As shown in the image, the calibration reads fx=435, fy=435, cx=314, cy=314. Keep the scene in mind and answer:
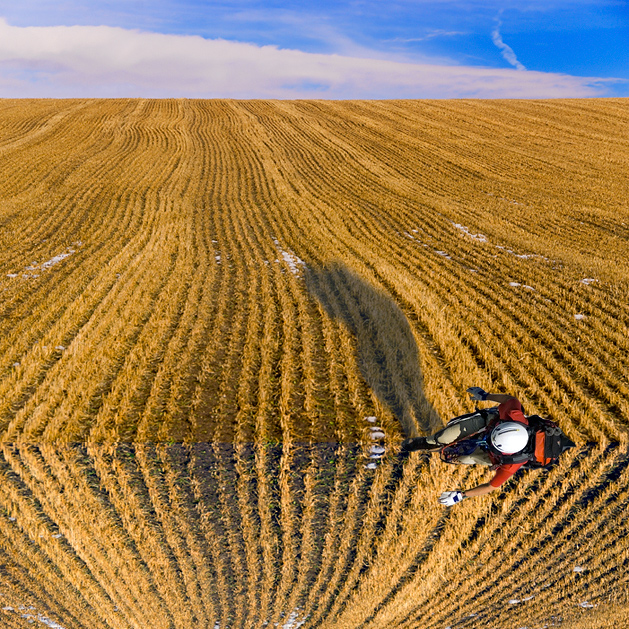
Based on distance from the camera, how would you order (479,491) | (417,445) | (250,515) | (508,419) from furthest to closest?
(250,515) < (417,445) < (479,491) < (508,419)

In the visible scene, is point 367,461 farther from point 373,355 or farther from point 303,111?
point 303,111

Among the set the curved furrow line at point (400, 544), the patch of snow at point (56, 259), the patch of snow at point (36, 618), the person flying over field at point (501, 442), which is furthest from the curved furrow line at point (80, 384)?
the person flying over field at point (501, 442)

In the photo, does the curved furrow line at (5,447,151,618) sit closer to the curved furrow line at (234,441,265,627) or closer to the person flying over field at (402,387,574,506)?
the curved furrow line at (234,441,265,627)

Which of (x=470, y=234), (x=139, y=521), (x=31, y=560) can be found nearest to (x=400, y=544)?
(x=139, y=521)

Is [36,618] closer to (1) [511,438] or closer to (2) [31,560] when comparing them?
(2) [31,560]

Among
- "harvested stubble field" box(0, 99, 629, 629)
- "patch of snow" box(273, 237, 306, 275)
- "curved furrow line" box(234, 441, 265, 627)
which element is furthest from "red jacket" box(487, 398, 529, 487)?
"patch of snow" box(273, 237, 306, 275)

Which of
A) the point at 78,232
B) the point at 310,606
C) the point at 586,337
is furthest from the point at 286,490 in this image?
the point at 78,232

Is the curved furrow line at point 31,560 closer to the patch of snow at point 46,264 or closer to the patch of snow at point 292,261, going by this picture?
the patch of snow at point 46,264
